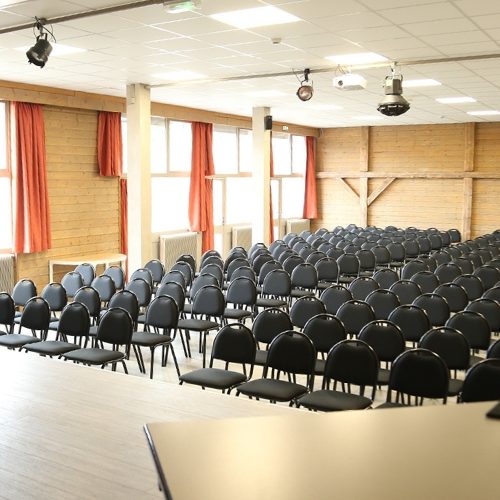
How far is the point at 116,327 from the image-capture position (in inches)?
286

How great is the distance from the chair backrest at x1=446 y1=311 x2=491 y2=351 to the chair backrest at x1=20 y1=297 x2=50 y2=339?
462cm

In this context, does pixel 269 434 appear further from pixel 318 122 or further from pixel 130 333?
pixel 318 122

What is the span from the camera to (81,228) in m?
13.7

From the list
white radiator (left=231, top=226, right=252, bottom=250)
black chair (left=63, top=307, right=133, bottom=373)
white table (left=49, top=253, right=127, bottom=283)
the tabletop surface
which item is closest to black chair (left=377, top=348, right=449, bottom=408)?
the tabletop surface

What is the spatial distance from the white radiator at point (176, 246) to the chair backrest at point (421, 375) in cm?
1082

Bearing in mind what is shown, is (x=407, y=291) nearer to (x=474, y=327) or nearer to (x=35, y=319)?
(x=474, y=327)

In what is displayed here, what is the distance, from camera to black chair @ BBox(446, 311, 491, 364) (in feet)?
22.5

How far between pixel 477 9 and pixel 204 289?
4572mm

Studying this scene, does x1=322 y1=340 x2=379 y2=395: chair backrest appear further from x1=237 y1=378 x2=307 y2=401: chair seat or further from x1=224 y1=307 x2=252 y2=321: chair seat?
x1=224 y1=307 x2=252 y2=321: chair seat

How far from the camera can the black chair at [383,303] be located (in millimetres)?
8320

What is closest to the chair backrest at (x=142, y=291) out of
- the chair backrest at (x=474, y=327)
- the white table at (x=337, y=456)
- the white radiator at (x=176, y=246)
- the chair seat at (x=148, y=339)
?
the chair seat at (x=148, y=339)

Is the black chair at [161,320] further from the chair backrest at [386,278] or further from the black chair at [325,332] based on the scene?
the chair backrest at [386,278]

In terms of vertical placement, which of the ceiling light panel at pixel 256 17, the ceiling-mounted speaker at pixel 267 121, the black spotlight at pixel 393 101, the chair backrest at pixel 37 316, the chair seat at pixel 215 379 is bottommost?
the chair seat at pixel 215 379

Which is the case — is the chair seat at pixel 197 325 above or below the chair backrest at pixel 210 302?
below
